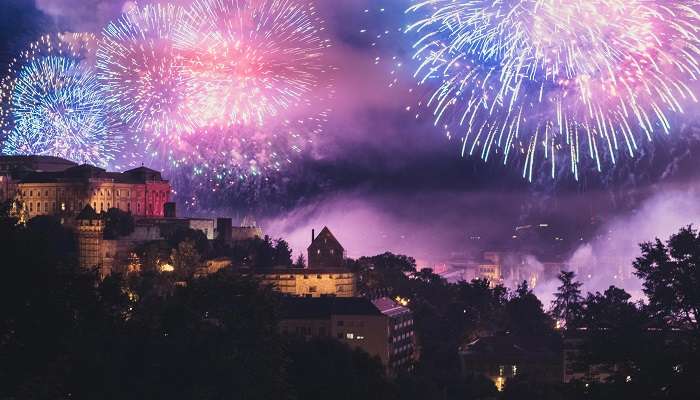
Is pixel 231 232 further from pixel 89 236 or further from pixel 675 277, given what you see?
pixel 675 277

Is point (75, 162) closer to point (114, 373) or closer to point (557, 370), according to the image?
point (557, 370)

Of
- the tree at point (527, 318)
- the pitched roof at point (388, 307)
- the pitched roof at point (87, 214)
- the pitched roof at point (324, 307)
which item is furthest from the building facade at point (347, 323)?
the pitched roof at point (87, 214)

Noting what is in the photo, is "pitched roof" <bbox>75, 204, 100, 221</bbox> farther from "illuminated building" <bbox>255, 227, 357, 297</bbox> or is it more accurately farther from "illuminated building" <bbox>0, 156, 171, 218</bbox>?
"illuminated building" <bbox>255, 227, 357, 297</bbox>

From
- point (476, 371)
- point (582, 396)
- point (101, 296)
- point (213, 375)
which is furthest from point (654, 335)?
A: point (476, 371)

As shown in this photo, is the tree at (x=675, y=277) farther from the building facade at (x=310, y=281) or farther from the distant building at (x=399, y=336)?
the building facade at (x=310, y=281)

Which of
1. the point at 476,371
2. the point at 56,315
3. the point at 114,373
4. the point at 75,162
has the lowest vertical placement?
the point at 476,371

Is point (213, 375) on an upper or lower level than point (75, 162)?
lower

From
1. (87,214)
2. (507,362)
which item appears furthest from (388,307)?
(87,214)
